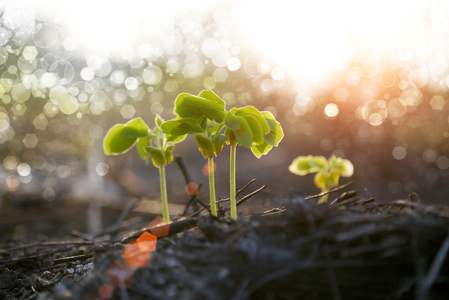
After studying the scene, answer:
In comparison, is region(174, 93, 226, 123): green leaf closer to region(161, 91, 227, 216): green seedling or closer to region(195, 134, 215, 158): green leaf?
region(161, 91, 227, 216): green seedling

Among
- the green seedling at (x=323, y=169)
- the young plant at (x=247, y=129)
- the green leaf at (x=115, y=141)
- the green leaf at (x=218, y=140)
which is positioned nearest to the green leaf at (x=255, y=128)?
the young plant at (x=247, y=129)

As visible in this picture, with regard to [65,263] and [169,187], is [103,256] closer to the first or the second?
[65,263]

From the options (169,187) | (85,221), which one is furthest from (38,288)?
(169,187)

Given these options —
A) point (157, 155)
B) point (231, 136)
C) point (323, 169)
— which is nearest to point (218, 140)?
point (231, 136)

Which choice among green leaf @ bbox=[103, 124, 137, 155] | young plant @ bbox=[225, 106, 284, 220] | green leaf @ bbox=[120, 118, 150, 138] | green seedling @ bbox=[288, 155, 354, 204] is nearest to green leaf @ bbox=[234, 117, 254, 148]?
young plant @ bbox=[225, 106, 284, 220]

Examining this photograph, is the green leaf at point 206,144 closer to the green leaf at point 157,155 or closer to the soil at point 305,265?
the green leaf at point 157,155
